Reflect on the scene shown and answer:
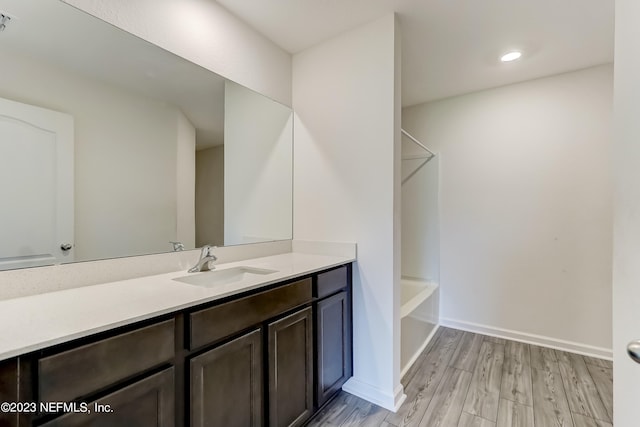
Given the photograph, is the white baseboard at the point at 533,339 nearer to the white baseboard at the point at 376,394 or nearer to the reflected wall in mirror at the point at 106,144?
the white baseboard at the point at 376,394

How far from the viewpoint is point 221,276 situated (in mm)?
1649

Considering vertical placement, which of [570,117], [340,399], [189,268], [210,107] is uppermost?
[570,117]

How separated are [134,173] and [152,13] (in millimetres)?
840

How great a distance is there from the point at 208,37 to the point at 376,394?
8.20 ft

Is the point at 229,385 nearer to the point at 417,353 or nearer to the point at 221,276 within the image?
the point at 221,276

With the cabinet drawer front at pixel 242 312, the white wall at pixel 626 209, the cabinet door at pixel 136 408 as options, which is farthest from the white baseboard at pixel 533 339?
the cabinet door at pixel 136 408

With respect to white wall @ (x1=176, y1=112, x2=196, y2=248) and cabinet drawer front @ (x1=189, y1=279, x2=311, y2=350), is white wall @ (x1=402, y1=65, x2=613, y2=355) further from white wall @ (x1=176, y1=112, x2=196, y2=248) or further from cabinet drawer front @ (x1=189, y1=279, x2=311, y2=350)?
white wall @ (x1=176, y1=112, x2=196, y2=248)

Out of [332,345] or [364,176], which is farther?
[364,176]

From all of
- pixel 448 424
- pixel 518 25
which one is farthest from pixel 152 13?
pixel 448 424

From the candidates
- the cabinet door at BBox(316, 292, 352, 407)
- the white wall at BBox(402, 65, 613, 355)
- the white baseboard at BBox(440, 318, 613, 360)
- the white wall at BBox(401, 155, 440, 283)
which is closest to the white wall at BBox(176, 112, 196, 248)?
the cabinet door at BBox(316, 292, 352, 407)

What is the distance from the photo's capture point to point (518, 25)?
1.89m

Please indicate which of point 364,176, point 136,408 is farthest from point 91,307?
point 364,176

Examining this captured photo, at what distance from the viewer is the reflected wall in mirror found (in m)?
1.11

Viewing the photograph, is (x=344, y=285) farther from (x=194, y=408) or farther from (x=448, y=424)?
(x=194, y=408)
